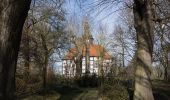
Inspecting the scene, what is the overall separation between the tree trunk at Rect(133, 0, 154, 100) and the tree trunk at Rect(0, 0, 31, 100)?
7940mm

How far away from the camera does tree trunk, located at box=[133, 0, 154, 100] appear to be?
1597 centimetres

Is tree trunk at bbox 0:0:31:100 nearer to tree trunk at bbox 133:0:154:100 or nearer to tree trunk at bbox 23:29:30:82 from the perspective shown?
tree trunk at bbox 133:0:154:100

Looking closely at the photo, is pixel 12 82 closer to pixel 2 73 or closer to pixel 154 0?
pixel 2 73

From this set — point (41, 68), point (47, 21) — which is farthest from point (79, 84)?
point (47, 21)

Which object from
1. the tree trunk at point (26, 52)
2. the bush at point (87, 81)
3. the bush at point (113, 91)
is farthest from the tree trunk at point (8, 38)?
the bush at point (87, 81)

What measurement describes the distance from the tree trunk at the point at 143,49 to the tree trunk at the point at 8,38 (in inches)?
313

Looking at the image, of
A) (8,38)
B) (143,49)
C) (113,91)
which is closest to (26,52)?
(113,91)

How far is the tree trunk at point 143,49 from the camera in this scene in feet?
52.4

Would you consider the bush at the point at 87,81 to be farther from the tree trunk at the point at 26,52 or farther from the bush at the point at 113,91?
the bush at the point at 113,91

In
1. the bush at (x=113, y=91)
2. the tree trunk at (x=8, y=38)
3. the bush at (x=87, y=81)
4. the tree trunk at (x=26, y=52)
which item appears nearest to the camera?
the tree trunk at (x=8, y=38)

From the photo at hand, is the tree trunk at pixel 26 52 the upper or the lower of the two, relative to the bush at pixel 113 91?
upper

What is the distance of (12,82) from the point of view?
9.25m

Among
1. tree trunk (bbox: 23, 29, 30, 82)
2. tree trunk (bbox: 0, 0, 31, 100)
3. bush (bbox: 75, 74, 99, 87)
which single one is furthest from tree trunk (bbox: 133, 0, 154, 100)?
bush (bbox: 75, 74, 99, 87)

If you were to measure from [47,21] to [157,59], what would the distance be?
14515mm
